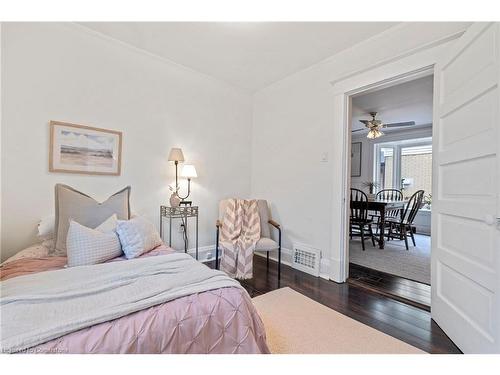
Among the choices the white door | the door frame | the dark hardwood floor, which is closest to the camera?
the white door

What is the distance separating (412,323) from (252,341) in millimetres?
1436

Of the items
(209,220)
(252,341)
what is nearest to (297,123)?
(209,220)

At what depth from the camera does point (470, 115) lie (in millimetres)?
1469

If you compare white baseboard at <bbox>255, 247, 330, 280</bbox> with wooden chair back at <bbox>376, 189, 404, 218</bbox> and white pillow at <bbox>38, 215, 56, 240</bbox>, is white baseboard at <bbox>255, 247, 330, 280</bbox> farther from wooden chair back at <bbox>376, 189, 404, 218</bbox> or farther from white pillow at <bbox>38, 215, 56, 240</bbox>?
wooden chair back at <bbox>376, 189, 404, 218</bbox>

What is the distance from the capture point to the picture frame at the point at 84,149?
2.13 metres

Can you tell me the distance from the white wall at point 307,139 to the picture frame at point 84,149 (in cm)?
191

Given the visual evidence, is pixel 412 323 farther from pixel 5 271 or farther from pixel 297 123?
pixel 5 271

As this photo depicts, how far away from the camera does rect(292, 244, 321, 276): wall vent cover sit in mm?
2713

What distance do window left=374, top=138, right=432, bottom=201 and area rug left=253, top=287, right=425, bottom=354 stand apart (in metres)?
5.03

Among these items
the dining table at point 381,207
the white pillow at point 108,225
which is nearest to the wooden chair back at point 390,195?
the dining table at point 381,207

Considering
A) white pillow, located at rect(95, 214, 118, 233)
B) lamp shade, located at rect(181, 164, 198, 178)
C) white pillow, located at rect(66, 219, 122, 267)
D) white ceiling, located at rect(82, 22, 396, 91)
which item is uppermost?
white ceiling, located at rect(82, 22, 396, 91)

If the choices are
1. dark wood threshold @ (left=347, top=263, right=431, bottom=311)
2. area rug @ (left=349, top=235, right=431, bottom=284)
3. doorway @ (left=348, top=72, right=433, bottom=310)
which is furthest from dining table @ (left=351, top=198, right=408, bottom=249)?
dark wood threshold @ (left=347, top=263, right=431, bottom=311)

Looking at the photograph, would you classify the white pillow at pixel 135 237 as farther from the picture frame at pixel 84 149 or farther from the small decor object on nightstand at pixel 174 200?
the picture frame at pixel 84 149

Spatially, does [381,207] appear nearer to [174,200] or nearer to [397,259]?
[397,259]
